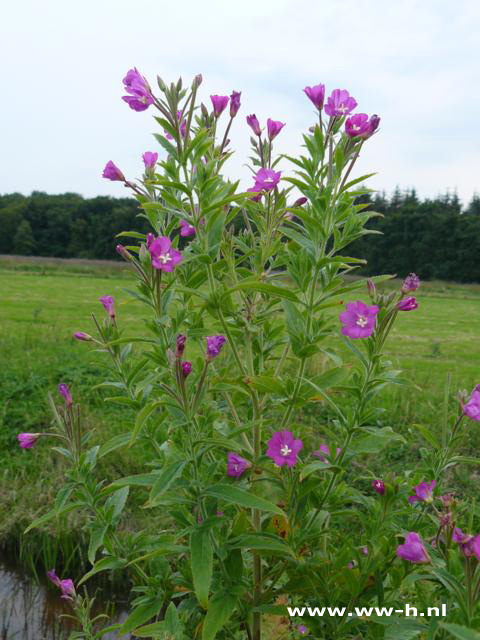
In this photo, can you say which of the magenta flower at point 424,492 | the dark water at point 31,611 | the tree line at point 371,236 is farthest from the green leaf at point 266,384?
the tree line at point 371,236

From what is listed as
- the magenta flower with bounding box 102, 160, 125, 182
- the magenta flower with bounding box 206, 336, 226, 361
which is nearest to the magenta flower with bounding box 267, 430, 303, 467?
the magenta flower with bounding box 206, 336, 226, 361

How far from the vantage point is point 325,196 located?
1.70 meters

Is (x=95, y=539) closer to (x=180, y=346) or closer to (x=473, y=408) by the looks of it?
(x=180, y=346)

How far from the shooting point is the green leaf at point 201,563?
146 centimetres

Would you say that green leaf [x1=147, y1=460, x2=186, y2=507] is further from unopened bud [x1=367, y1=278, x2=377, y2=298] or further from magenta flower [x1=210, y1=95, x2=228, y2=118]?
magenta flower [x1=210, y1=95, x2=228, y2=118]

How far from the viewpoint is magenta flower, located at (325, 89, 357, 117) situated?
180 cm

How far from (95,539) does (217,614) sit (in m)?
0.47

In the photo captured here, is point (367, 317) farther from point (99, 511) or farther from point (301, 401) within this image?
point (99, 511)

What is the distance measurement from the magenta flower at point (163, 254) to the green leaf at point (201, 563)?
0.73m

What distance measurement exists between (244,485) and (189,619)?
23.4 inches

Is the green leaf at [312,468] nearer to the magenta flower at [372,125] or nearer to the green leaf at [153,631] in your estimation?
the green leaf at [153,631]

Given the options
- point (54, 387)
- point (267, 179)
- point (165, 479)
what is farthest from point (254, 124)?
point (54, 387)

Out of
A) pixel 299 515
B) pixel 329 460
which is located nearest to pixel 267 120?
pixel 329 460

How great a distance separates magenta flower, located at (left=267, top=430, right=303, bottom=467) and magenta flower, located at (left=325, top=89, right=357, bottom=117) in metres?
0.99
